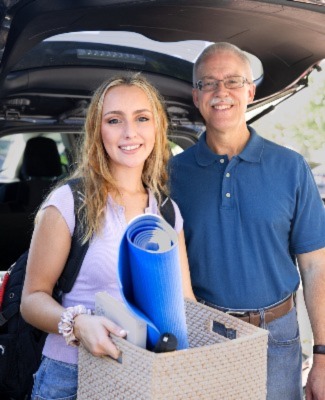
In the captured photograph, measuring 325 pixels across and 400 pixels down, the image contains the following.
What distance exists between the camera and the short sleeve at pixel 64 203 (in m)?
1.64

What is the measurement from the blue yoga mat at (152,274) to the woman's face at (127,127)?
531 mm

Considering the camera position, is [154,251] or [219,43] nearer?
[154,251]

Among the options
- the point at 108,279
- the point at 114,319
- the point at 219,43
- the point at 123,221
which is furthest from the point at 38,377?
the point at 219,43

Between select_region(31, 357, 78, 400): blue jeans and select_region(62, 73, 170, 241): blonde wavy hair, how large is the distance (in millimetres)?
331

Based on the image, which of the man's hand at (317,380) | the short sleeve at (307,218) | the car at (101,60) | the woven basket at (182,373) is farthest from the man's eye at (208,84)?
the woven basket at (182,373)

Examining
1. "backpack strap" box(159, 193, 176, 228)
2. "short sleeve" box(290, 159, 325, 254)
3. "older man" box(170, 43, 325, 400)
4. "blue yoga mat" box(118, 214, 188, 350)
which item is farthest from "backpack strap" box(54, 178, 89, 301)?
"short sleeve" box(290, 159, 325, 254)

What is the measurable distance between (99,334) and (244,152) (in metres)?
1.07

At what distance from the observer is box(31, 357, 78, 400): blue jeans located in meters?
1.69

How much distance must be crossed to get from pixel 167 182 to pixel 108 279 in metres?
0.43

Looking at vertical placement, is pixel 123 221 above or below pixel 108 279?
above

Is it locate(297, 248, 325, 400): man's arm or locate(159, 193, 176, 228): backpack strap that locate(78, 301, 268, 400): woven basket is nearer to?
locate(159, 193, 176, 228): backpack strap

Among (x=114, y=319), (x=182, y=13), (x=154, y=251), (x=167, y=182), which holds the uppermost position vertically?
(x=182, y=13)

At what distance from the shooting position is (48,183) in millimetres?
4109

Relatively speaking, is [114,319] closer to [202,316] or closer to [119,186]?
[202,316]
